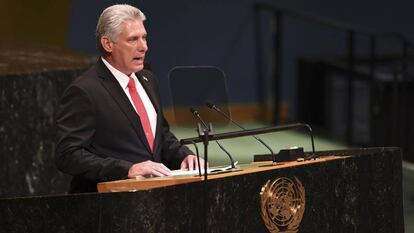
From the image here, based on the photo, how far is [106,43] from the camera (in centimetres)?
353

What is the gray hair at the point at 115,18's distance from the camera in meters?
3.47

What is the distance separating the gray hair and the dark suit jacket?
0.50 feet

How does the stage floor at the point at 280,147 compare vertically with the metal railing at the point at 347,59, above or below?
below

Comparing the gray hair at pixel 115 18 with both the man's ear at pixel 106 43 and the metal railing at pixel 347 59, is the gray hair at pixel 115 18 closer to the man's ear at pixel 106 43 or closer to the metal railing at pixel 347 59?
the man's ear at pixel 106 43

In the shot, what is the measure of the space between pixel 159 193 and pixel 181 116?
429 millimetres

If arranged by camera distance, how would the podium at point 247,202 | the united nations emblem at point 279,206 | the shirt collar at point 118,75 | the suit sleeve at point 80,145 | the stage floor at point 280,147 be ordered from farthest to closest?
the stage floor at point 280,147 < the shirt collar at point 118,75 < the suit sleeve at point 80,145 < the united nations emblem at point 279,206 < the podium at point 247,202

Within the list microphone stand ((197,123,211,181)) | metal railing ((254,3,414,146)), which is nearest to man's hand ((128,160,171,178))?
microphone stand ((197,123,211,181))

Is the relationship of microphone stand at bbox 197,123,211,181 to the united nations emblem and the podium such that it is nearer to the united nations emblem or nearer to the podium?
the podium

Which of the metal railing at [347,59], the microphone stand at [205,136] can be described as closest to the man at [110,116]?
the microphone stand at [205,136]

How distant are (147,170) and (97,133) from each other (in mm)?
348

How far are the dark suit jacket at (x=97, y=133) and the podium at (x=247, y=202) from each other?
0.31 meters

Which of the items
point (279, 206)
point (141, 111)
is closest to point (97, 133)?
point (141, 111)

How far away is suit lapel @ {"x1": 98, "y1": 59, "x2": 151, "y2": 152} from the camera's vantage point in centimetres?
354

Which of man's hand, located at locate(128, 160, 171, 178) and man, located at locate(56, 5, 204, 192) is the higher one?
man, located at locate(56, 5, 204, 192)
